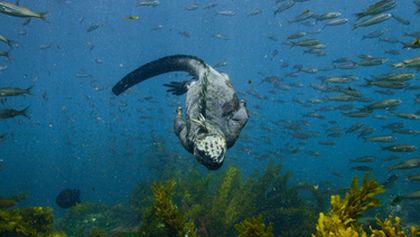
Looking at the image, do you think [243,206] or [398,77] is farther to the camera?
[398,77]

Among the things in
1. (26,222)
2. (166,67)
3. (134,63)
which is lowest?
(134,63)

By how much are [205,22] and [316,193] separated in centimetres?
6746

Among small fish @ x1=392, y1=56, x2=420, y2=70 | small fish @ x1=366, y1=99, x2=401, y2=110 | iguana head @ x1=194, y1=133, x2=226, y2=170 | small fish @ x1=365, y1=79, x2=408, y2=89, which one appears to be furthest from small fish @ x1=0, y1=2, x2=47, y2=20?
small fish @ x1=366, y1=99, x2=401, y2=110

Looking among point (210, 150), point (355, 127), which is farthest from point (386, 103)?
point (210, 150)

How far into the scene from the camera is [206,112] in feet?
15.3

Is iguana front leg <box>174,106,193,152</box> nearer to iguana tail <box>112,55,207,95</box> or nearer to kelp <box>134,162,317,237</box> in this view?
iguana tail <box>112,55,207,95</box>

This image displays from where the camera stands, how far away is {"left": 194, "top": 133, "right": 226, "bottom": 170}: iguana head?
3660 millimetres

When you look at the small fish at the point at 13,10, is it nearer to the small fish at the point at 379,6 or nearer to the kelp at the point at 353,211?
the kelp at the point at 353,211

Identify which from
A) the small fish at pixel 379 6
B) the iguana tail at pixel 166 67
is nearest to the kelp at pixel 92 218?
the iguana tail at pixel 166 67

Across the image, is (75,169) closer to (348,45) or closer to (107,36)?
(107,36)

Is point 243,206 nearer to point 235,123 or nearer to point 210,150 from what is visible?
point 235,123

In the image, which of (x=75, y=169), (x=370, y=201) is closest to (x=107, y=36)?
(x=75, y=169)

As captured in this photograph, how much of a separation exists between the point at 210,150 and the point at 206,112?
3.60 feet

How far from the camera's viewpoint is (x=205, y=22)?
74.2 meters
